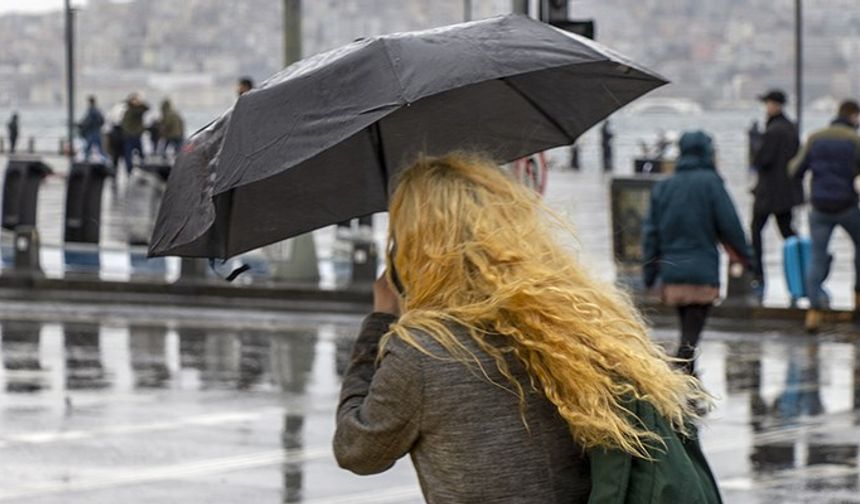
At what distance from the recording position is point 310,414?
1231cm

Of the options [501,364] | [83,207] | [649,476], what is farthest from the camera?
[83,207]

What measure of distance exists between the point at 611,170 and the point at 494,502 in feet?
181

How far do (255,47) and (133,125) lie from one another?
7586cm

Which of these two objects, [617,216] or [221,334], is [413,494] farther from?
[617,216]

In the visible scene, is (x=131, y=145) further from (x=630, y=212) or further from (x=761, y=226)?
(x=761, y=226)

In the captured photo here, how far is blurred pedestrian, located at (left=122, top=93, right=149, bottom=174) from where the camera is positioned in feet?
145

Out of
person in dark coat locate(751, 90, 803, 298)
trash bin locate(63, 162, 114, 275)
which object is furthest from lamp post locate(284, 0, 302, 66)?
person in dark coat locate(751, 90, 803, 298)

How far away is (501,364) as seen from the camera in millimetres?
3934

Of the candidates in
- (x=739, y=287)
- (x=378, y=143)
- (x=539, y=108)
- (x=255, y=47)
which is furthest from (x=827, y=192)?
(x=255, y=47)

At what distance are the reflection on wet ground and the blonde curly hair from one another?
563 cm

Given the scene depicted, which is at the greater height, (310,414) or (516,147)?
(516,147)

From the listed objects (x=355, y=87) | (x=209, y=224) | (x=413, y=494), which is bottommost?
(x=413, y=494)

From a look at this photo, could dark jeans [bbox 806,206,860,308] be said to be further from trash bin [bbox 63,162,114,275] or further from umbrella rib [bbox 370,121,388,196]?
umbrella rib [bbox 370,121,388,196]

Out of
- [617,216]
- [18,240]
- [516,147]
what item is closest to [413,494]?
[516,147]
